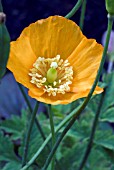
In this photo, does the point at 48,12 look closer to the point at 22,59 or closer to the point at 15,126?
the point at 15,126

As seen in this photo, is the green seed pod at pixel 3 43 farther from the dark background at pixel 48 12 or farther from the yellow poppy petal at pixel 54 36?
the dark background at pixel 48 12

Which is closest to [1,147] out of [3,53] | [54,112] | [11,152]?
[11,152]

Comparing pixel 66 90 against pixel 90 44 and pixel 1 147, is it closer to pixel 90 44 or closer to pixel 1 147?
pixel 90 44

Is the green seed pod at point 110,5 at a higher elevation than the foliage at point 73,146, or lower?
higher

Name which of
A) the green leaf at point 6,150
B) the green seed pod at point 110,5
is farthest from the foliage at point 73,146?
the green seed pod at point 110,5

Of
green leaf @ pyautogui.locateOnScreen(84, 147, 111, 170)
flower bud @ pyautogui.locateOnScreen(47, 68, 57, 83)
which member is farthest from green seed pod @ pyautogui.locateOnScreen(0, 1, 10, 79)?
green leaf @ pyautogui.locateOnScreen(84, 147, 111, 170)

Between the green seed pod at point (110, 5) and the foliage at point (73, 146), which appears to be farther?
the foliage at point (73, 146)
